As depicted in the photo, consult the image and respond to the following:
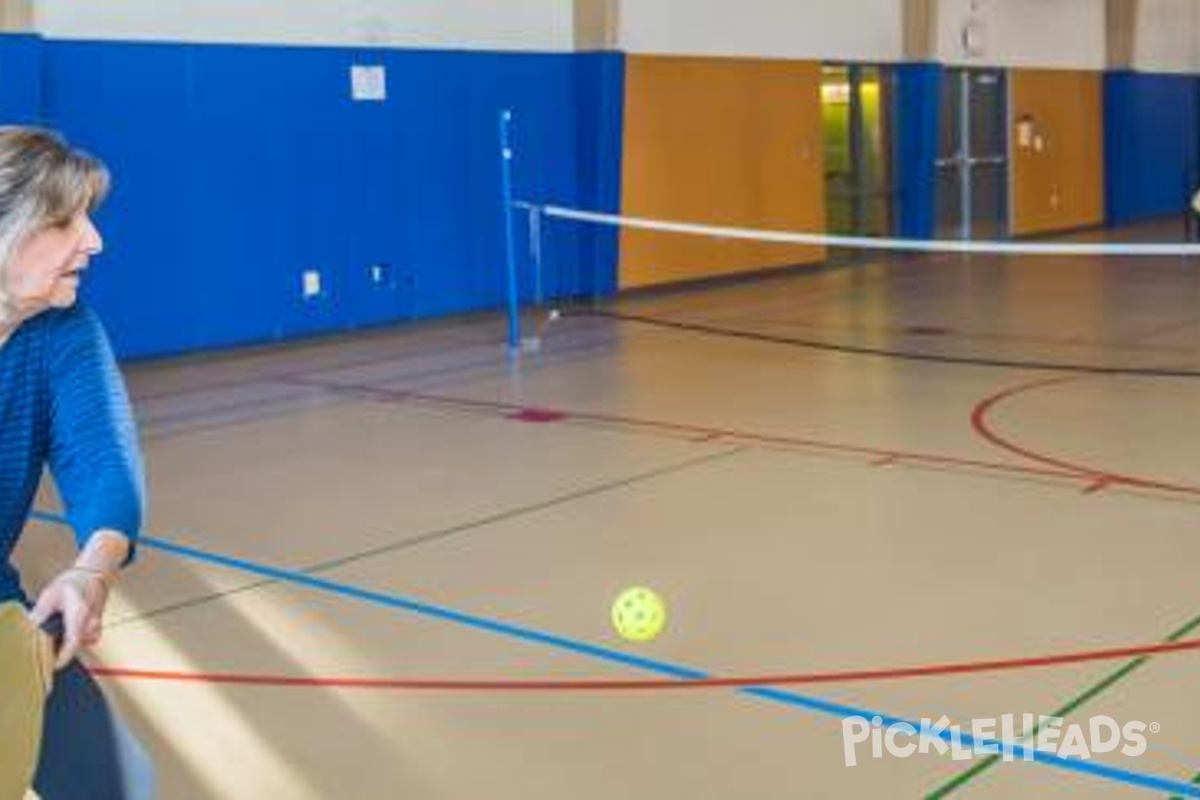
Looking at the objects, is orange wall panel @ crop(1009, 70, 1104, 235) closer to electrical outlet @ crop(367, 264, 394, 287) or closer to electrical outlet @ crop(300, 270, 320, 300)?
electrical outlet @ crop(367, 264, 394, 287)

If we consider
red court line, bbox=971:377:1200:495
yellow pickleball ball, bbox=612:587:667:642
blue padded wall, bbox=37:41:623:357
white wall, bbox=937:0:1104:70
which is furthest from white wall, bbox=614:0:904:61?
yellow pickleball ball, bbox=612:587:667:642

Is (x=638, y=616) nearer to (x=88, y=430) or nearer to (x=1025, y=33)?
(x=88, y=430)

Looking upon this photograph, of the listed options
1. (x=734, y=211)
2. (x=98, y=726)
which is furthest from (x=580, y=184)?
(x=98, y=726)

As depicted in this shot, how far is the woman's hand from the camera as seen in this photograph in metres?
1.94

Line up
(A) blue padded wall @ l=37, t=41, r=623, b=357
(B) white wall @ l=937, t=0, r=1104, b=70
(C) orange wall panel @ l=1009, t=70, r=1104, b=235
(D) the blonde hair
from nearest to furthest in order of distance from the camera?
(D) the blonde hair, (A) blue padded wall @ l=37, t=41, r=623, b=357, (B) white wall @ l=937, t=0, r=1104, b=70, (C) orange wall panel @ l=1009, t=70, r=1104, b=235

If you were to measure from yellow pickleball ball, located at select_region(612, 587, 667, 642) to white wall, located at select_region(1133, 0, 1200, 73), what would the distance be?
20620 millimetres

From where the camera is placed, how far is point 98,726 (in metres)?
2.24

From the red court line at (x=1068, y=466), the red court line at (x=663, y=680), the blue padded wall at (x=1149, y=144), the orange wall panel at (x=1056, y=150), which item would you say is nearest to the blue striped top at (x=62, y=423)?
the red court line at (x=663, y=680)

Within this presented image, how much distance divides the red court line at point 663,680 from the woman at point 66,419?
7.38 ft

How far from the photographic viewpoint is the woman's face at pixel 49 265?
6.91 ft

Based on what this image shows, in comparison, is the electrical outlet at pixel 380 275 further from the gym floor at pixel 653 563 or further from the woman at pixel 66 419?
the woman at pixel 66 419

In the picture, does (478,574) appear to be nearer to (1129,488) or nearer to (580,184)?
(1129,488)

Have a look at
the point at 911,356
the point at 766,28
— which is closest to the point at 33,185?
the point at 911,356

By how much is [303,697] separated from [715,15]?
493 inches
